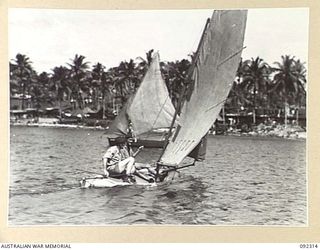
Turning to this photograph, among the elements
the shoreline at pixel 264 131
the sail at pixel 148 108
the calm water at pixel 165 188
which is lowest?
the calm water at pixel 165 188

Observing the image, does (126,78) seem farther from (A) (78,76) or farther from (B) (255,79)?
(B) (255,79)

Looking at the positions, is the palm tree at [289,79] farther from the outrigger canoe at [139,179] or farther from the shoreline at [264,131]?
the outrigger canoe at [139,179]

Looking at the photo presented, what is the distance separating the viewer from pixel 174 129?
4.47 feet

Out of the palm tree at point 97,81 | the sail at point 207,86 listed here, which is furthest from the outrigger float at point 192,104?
the palm tree at point 97,81

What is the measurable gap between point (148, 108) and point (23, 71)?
178mm

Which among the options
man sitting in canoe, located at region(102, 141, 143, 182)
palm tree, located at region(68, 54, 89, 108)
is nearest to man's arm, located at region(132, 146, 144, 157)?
man sitting in canoe, located at region(102, 141, 143, 182)

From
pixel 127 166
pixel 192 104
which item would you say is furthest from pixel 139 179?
pixel 192 104

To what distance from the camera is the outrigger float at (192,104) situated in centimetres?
136

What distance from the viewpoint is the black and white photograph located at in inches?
52.7

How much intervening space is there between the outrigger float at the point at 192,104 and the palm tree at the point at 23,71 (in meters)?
0.15

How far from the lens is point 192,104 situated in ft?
4.49

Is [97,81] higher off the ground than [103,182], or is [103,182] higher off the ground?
[97,81]

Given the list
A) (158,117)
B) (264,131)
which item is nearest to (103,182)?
(158,117)

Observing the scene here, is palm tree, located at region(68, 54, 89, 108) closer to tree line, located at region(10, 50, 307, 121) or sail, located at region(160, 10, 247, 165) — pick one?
tree line, located at region(10, 50, 307, 121)
